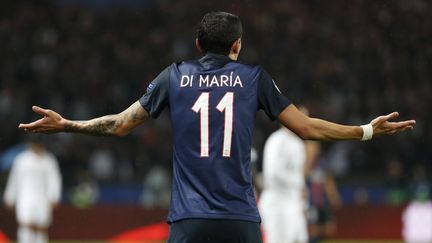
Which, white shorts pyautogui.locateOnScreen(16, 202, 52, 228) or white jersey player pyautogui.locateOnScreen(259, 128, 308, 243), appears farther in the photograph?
white shorts pyautogui.locateOnScreen(16, 202, 52, 228)

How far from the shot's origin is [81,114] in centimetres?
2039

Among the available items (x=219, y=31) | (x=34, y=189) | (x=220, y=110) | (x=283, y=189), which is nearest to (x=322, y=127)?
(x=220, y=110)

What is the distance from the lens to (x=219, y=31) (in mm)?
4762

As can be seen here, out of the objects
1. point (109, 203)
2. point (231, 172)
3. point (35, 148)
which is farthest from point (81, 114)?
point (231, 172)

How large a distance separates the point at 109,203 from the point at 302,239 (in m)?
6.97

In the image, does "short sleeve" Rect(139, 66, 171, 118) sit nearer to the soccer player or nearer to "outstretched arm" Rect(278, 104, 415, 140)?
the soccer player

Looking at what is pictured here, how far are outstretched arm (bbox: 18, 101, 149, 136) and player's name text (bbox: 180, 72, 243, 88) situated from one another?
0.29 meters

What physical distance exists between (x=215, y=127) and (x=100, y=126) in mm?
668

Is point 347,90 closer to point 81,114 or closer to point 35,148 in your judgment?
point 81,114

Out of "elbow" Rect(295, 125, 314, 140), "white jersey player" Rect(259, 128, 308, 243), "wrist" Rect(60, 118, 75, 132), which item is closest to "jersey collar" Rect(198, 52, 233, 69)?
"elbow" Rect(295, 125, 314, 140)

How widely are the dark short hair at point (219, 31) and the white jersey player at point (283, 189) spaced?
6341 millimetres

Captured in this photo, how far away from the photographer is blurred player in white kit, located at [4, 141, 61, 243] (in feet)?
49.5

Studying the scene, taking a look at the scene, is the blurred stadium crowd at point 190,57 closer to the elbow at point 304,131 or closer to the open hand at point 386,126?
the open hand at point 386,126

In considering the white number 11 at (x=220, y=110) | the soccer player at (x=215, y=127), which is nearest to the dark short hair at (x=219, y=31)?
the soccer player at (x=215, y=127)
